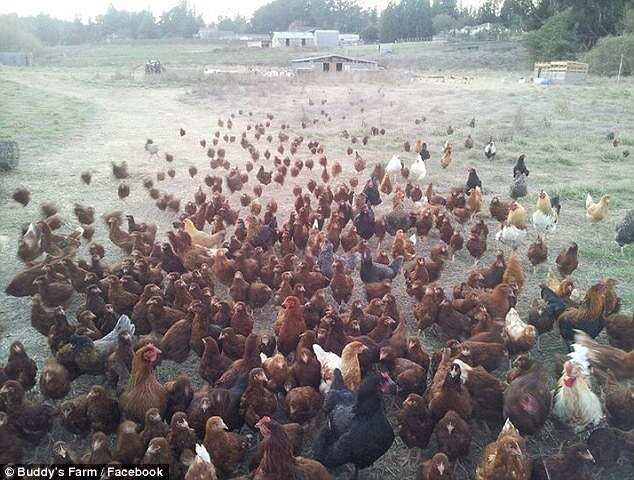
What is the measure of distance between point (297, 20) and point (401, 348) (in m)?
106

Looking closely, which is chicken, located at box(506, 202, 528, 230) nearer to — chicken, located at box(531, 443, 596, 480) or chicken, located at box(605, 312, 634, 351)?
chicken, located at box(605, 312, 634, 351)

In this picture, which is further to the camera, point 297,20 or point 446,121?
point 297,20

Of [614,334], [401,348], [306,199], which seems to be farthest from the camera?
[306,199]

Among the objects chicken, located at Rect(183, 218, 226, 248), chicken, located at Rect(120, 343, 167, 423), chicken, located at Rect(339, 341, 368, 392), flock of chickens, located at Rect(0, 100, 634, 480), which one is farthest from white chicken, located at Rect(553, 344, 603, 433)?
chicken, located at Rect(183, 218, 226, 248)

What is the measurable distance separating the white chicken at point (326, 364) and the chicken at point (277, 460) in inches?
39.8

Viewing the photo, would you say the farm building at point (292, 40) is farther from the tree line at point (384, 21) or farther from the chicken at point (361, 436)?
the chicken at point (361, 436)

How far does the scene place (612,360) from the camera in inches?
192

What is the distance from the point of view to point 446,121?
65.1ft

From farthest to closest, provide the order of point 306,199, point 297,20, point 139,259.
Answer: point 297,20 < point 306,199 < point 139,259

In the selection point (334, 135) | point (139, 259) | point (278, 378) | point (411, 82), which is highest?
point (411, 82)

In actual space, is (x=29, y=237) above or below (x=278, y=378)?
above

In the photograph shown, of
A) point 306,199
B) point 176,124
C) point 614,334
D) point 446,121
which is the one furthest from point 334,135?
point 614,334

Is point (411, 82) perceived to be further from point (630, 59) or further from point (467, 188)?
point (467, 188)

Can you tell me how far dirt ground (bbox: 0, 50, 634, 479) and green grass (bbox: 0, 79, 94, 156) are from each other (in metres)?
0.56
